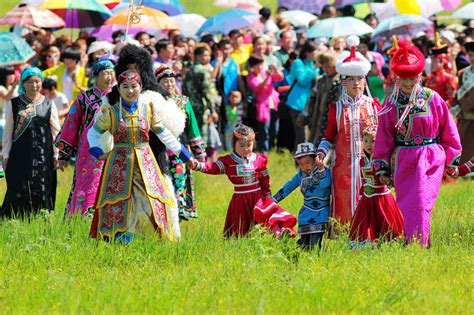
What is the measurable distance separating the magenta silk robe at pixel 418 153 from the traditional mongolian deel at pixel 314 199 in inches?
30.2

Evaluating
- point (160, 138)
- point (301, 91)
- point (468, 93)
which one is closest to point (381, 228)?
point (160, 138)

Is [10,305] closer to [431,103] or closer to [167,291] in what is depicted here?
[167,291]

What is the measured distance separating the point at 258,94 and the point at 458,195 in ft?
21.9

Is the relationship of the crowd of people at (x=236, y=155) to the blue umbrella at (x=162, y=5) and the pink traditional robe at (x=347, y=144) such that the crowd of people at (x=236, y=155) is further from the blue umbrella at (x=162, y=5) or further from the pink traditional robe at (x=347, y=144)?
the blue umbrella at (x=162, y=5)

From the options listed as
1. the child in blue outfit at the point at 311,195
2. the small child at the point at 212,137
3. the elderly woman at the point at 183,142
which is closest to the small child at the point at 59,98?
the small child at the point at 212,137

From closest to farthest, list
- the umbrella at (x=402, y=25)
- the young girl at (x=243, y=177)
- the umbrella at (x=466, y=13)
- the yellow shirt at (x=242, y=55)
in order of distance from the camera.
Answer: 1. the young girl at (x=243, y=177)
2. the yellow shirt at (x=242, y=55)
3. the umbrella at (x=402, y=25)
4. the umbrella at (x=466, y=13)

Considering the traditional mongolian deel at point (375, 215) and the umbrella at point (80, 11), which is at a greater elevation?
the umbrella at point (80, 11)

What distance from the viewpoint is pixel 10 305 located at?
8289mm

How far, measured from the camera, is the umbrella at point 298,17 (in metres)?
24.4

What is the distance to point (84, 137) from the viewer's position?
38.6 ft

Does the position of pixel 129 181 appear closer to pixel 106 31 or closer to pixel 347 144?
pixel 347 144

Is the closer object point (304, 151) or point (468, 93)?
point (304, 151)

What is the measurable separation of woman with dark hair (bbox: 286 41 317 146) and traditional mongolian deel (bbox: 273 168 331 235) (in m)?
8.13

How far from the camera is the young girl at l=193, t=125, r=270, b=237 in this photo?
11.3 m
